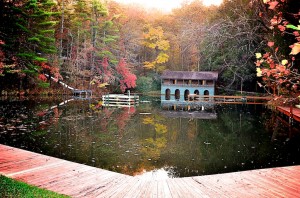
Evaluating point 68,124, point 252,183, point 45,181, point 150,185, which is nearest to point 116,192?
point 150,185

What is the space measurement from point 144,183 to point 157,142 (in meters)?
5.68

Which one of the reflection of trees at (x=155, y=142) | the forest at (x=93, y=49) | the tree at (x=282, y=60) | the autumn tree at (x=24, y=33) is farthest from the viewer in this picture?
the forest at (x=93, y=49)

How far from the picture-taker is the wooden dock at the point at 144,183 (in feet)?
16.0

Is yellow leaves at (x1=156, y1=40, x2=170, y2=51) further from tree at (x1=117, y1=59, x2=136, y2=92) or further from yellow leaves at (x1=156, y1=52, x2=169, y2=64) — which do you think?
tree at (x1=117, y1=59, x2=136, y2=92)

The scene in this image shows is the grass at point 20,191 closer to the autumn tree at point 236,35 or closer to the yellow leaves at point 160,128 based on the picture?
the autumn tree at point 236,35

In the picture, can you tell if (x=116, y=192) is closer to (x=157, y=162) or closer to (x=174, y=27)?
(x=157, y=162)

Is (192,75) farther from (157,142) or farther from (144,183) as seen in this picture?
(144,183)

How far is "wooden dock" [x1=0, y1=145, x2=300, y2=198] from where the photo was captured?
487 cm

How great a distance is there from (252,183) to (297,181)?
904 mm

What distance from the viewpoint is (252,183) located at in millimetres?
5371

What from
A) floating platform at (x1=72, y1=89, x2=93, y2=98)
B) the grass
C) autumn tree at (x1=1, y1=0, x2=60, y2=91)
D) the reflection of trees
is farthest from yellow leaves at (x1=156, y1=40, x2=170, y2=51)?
the grass

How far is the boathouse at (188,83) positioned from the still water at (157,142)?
19020 millimetres

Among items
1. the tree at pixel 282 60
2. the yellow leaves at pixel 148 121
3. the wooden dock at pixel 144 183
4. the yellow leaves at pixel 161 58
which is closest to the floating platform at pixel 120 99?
the yellow leaves at pixel 148 121

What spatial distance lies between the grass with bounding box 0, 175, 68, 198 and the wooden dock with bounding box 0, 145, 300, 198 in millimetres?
376
